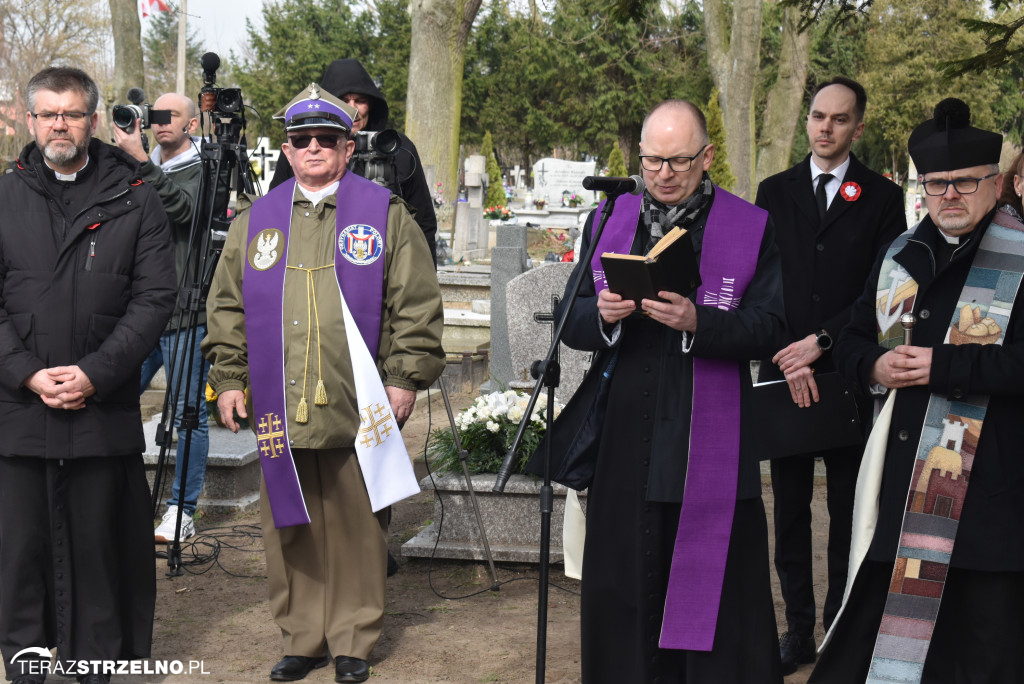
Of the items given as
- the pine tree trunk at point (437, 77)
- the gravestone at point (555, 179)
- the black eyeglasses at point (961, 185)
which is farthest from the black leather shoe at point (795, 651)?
the gravestone at point (555, 179)

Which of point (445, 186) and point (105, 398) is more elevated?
point (445, 186)

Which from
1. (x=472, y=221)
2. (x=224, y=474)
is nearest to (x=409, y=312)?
(x=224, y=474)

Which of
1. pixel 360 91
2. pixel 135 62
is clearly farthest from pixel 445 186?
pixel 360 91

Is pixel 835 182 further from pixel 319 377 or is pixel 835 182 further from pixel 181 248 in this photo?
pixel 181 248

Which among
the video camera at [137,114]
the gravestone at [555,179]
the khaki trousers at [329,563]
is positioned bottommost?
the khaki trousers at [329,563]

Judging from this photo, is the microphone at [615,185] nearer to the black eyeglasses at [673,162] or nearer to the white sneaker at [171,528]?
the black eyeglasses at [673,162]

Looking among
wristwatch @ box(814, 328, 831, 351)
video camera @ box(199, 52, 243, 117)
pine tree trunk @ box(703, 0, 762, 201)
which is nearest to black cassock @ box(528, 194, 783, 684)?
wristwatch @ box(814, 328, 831, 351)

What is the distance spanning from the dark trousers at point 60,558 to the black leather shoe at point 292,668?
597 millimetres

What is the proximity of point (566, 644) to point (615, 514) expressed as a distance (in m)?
1.39

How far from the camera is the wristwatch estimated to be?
4.21 metres

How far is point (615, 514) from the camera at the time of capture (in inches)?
143

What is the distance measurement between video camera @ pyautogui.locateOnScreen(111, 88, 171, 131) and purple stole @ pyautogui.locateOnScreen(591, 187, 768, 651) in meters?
3.14

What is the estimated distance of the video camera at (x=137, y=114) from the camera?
212 inches

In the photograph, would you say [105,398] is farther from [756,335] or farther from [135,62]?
[135,62]
